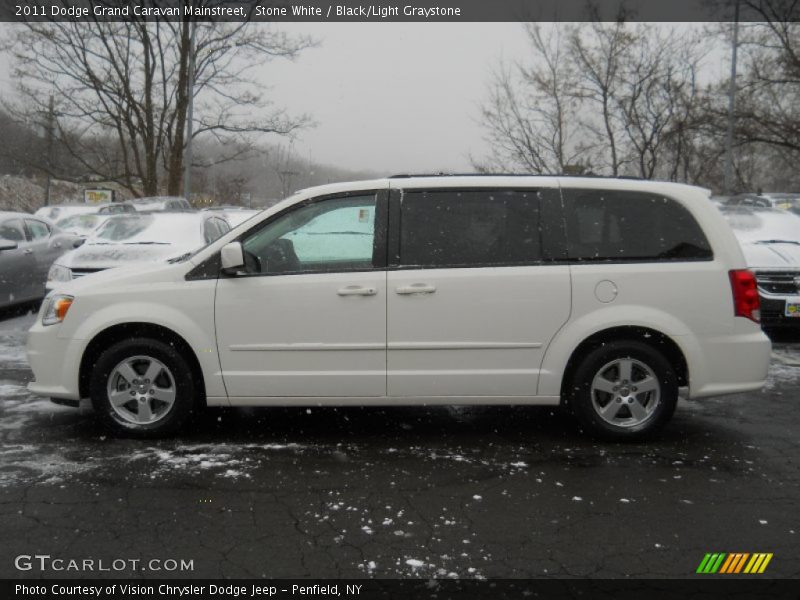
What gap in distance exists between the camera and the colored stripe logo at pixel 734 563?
10.6 feet

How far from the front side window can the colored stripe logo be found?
2.61 m

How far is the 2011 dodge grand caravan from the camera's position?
192 inches

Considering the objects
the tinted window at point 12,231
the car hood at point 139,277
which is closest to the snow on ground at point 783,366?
the car hood at point 139,277

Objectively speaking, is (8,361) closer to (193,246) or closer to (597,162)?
(193,246)

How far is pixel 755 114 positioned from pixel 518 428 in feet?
91.5

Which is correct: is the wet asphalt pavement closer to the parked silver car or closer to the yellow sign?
the parked silver car

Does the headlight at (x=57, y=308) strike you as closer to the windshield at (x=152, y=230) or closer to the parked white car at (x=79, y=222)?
the windshield at (x=152, y=230)

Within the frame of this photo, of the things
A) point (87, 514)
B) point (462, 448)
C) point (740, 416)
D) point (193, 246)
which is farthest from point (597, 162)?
point (87, 514)

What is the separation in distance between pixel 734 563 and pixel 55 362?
4165mm

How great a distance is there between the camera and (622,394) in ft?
16.3

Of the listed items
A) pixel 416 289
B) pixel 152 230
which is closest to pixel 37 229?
pixel 152 230

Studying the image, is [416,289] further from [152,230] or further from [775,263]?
[775,263]
